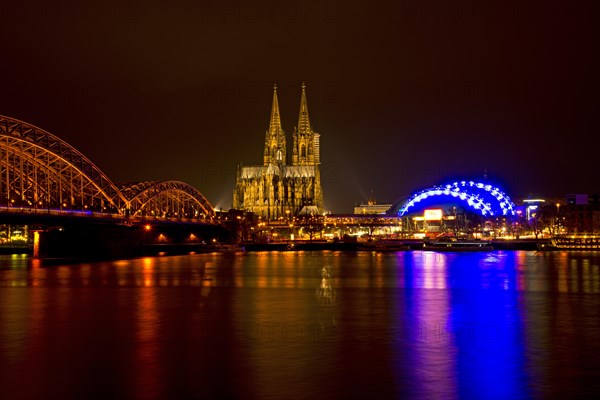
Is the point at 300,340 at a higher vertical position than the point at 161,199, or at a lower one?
lower

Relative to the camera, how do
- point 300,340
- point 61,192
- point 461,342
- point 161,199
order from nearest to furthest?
point 461,342
point 300,340
point 61,192
point 161,199

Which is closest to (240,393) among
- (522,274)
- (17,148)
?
(522,274)

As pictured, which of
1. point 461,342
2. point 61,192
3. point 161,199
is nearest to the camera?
point 461,342

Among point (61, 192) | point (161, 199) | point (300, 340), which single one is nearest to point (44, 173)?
point (61, 192)

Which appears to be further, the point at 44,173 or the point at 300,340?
the point at 44,173

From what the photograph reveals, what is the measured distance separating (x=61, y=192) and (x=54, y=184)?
8.04 metres

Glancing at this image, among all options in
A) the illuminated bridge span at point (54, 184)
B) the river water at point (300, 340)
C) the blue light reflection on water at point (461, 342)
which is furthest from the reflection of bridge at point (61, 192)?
the blue light reflection on water at point (461, 342)

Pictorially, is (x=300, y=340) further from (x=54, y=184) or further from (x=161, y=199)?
(x=161, y=199)

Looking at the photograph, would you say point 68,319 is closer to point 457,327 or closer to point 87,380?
point 87,380

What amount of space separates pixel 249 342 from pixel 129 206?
91.0m

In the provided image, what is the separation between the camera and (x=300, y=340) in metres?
29.3

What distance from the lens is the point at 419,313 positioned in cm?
3838

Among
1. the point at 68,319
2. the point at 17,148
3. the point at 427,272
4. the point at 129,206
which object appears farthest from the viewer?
the point at 129,206

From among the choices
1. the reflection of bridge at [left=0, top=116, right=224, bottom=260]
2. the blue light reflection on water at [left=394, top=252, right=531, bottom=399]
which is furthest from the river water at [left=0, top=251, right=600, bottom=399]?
the reflection of bridge at [left=0, top=116, right=224, bottom=260]
